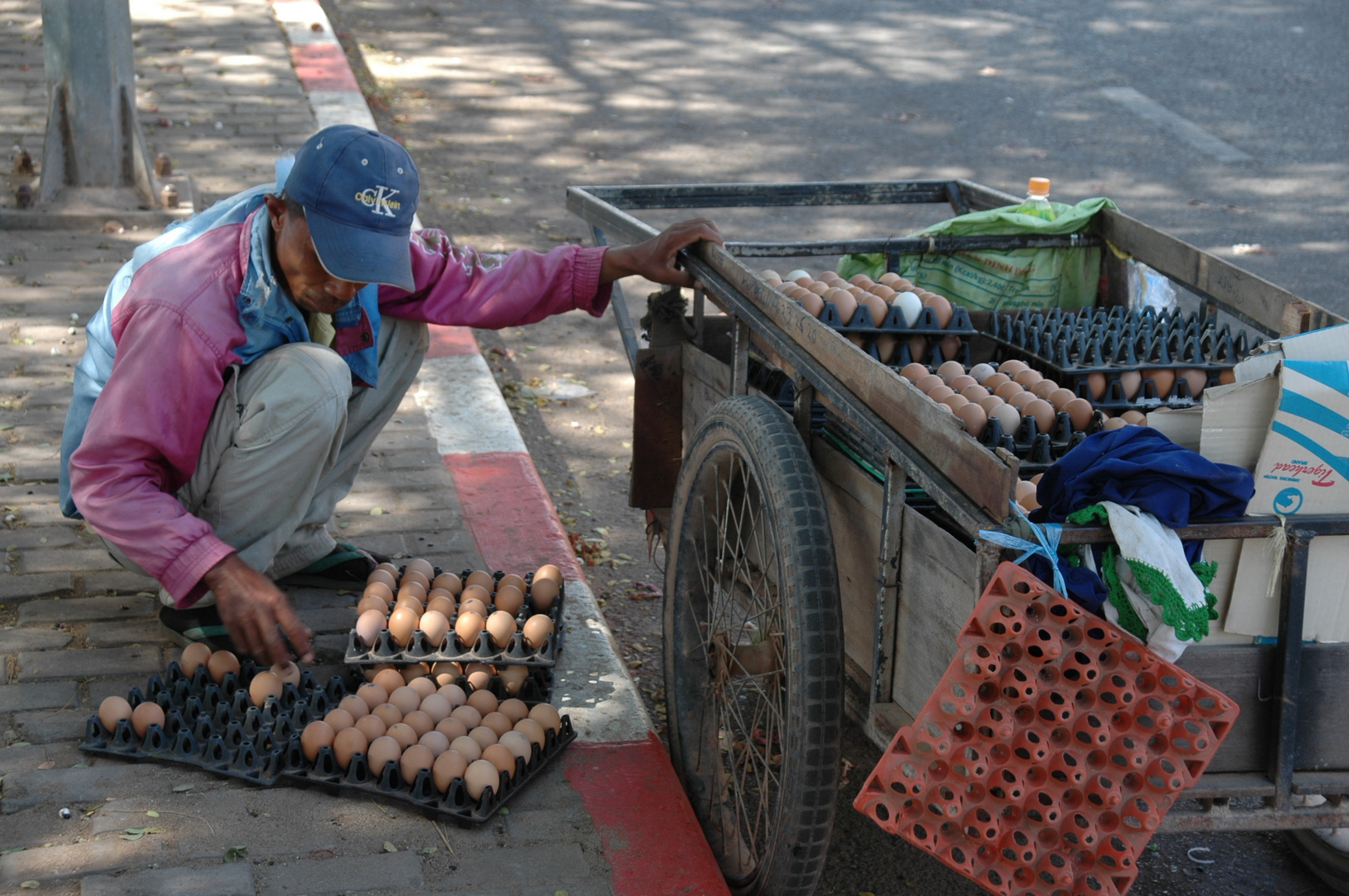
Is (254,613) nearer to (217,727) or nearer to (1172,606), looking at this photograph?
(217,727)

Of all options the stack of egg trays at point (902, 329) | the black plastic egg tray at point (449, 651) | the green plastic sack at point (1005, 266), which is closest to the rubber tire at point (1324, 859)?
the stack of egg trays at point (902, 329)

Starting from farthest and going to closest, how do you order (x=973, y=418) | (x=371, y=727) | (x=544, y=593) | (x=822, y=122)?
(x=822, y=122) → (x=544, y=593) → (x=371, y=727) → (x=973, y=418)

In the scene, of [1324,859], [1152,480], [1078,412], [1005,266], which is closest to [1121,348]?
[1078,412]

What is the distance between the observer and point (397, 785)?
2.70 metres

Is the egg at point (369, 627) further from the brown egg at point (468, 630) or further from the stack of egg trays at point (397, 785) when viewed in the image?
the stack of egg trays at point (397, 785)

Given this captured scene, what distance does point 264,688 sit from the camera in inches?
114

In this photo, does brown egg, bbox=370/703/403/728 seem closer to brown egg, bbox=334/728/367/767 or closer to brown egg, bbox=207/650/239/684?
brown egg, bbox=334/728/367/767

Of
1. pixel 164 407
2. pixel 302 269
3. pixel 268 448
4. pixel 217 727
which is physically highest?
pixel 302 269

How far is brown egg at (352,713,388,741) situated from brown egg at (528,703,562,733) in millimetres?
339

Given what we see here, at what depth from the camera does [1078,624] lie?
1.75 m

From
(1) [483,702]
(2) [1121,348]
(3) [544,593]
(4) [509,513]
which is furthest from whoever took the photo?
(4) [509,513]

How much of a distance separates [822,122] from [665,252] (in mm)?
6314

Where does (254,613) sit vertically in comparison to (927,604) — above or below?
below

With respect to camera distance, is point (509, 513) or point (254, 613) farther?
point (509, 513)
